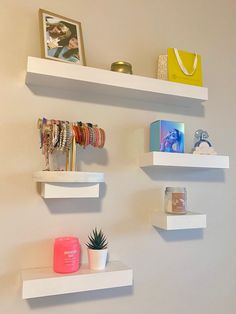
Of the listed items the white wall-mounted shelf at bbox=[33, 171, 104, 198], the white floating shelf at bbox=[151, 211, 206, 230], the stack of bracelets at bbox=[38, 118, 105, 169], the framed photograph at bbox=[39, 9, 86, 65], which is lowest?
the white floating shelf at bbox=[151, 211, 206, 230]

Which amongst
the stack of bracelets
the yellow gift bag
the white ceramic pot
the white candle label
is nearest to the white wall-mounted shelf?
the stack of bracelets

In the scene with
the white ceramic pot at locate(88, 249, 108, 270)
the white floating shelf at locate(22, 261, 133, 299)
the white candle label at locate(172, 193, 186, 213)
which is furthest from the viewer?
Result: the white candle label at locate(172, 193, 186, 213)

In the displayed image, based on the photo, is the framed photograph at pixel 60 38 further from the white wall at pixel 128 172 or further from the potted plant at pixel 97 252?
the potted plant at pixel 97 252

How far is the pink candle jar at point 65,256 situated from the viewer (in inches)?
33.6

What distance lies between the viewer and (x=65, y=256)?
85 centimetres

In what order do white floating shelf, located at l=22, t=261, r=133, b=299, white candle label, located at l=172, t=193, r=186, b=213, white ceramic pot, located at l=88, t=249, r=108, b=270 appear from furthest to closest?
white candle label, located at l=172, t=193, r=186, b=213
white ceramic pot, located at l=88, t=249, r=108, b=270
white floating shelf, located at l=22, t=261, r=133, b=299

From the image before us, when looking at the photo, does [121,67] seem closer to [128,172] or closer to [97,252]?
[128,172]

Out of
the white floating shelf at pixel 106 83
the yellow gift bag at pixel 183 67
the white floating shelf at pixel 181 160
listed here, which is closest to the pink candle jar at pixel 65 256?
the white floating shelf at pixel 181 160

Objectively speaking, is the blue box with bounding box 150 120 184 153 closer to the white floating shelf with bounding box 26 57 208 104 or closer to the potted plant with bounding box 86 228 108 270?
the white floating shelf with bounding box 26 57 208 104

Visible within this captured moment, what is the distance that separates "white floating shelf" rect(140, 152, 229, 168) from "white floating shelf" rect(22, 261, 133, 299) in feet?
1.22

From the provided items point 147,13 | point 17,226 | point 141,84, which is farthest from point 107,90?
point 17,226

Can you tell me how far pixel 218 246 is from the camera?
1181 mm

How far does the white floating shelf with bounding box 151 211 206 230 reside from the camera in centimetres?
97

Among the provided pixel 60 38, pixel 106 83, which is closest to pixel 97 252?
pixel 106 83
